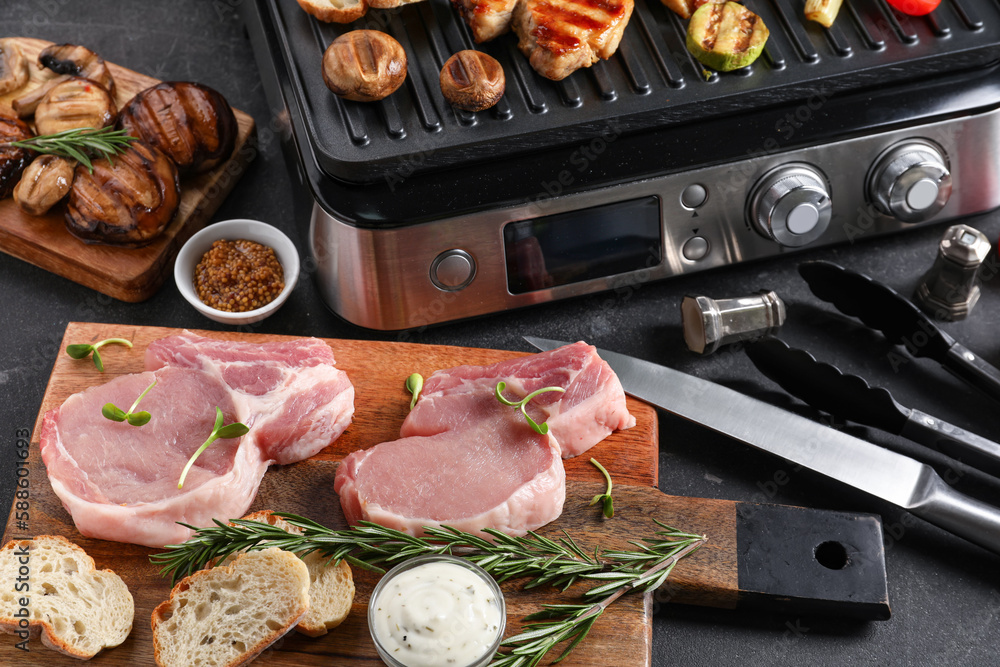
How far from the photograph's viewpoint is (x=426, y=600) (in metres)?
1.58

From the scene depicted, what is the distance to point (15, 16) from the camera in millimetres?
2668

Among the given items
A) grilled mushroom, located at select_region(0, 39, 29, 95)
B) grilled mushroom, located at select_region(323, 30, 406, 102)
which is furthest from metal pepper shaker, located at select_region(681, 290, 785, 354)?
grilled mushroom, located at select_region(0, 39, 29, 95)

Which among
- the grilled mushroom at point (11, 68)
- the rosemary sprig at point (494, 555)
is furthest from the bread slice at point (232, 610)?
the grilled mushroom at point (11, 68)

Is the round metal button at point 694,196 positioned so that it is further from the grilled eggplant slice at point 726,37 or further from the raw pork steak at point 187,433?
the raw pork steak at point 187,433

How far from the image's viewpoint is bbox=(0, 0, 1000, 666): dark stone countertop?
1875 mm

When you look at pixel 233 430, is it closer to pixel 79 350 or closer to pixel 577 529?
pixel 79 350

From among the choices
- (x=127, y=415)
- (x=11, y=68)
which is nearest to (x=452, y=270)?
(x=127, y=415)

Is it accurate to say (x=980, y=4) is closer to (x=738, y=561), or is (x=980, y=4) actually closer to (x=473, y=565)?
(x=738, y=561)

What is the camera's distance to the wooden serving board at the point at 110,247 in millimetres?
2193

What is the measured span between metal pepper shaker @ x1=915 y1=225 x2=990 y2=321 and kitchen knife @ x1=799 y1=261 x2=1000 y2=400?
0.13 meters

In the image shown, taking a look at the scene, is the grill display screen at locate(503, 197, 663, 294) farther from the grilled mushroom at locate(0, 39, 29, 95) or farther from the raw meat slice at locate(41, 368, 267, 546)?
the grilled mushroom at locate(0, 39, 29, 95)

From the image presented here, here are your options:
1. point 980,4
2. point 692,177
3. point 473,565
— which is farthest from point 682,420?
point 980,4

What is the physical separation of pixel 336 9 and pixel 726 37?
0.84m

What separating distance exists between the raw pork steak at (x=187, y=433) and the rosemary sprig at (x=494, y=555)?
88 millimetres
